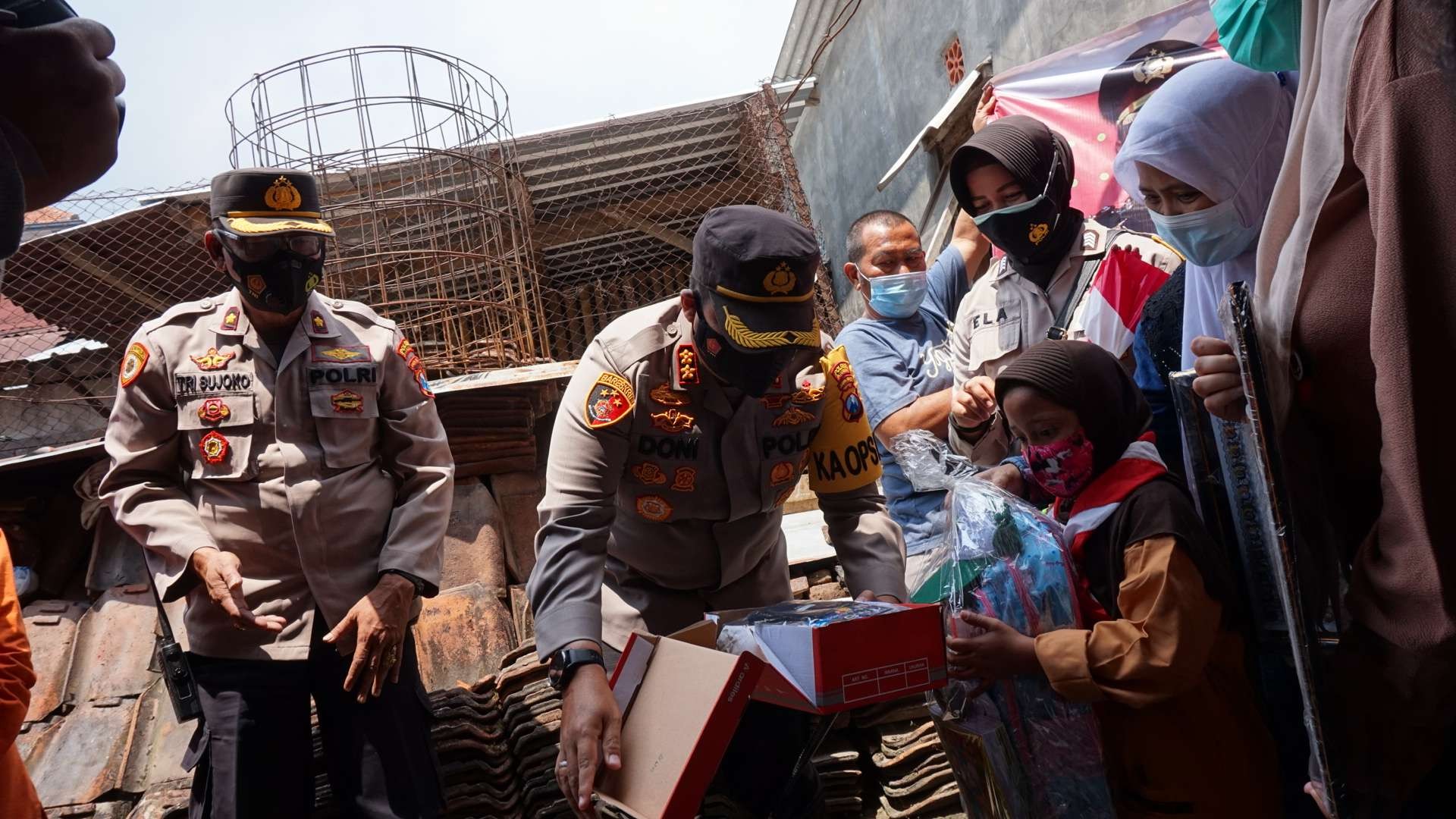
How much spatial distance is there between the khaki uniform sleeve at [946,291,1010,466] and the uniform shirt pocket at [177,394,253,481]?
2.04m

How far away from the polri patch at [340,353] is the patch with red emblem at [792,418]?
1473 millimetres

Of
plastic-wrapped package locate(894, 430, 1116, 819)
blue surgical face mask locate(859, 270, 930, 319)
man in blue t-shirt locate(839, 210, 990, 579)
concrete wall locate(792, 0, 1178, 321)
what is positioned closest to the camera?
plastic-wrapped package locate(894, 430, 1116, 819)

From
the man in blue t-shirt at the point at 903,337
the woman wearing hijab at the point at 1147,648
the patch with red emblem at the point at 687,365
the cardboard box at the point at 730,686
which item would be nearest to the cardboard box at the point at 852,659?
the cardboard box at the point at 730,686

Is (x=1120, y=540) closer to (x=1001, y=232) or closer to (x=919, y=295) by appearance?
(x=1001, y=232)

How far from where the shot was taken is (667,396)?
240 cm

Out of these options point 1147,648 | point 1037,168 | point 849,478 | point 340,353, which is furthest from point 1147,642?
point 340,353

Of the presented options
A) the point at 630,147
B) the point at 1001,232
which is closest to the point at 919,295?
the point at 1001,232

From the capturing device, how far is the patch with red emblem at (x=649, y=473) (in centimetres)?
242

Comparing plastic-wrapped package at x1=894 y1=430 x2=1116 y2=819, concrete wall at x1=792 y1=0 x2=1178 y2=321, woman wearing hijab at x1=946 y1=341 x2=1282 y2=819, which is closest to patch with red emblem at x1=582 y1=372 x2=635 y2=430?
plastic-wrapped package at x1=894 y1=430 x2=1116 y2=819

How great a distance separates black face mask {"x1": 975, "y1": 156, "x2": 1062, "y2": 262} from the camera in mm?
3121

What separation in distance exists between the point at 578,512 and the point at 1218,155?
1.58 metres

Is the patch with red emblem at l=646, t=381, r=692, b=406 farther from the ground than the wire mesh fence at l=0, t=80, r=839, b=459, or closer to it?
closer to it

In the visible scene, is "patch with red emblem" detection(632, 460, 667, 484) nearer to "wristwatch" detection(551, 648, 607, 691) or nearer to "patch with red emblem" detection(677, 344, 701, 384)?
"patch with red emblem" detection(677, 344, 701, 384)

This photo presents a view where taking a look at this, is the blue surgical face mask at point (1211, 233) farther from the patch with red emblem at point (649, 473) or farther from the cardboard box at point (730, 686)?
the patch with red emblem at point (649, 473)
